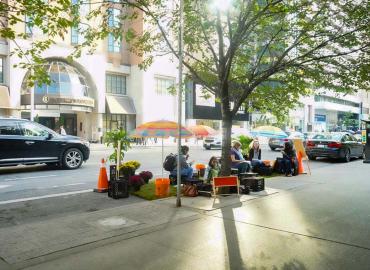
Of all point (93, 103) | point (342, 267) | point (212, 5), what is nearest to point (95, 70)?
point (93, 103)

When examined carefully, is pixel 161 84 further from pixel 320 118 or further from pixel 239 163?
pixel 320 118

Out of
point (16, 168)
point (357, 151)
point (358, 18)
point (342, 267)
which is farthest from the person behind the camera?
point (357, 151)

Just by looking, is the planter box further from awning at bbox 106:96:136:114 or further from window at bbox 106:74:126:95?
window at bbox 106:74:126:95

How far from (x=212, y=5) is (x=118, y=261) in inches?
273

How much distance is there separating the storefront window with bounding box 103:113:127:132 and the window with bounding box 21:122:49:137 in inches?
1056

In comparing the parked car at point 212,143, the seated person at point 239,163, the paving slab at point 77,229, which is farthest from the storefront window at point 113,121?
the paving slab at point 77,229

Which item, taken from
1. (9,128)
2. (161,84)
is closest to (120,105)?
(161,84)

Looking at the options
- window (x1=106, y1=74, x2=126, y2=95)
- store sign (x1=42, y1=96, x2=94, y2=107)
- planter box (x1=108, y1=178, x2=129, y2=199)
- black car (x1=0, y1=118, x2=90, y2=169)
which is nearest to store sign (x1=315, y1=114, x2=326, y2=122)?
window (x1=106, y1=74, x2=126, y2=95)

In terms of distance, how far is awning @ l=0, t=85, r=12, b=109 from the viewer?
3055 centimetres

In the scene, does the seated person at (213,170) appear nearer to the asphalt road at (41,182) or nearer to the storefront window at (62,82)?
the asphalt road at (41,182)

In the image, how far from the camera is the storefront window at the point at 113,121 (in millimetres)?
40719

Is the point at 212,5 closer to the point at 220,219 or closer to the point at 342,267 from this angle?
the point at 220,219

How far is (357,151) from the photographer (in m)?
20.6

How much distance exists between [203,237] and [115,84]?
38641 mm
